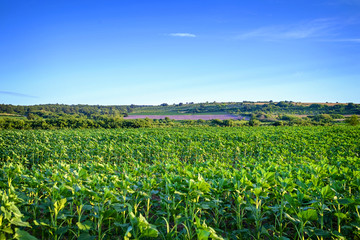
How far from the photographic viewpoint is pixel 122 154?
13.7m

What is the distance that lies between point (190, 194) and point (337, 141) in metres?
21.1

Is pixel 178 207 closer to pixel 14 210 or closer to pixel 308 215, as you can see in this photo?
pixel 308 215

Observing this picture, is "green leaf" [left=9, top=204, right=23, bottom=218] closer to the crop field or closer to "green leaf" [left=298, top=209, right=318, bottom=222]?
the crop field

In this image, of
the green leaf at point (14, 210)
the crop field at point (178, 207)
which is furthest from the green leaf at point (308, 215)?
the green leaf at point (14, 210)

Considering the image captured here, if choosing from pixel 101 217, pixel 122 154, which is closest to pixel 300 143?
pixel 122 154

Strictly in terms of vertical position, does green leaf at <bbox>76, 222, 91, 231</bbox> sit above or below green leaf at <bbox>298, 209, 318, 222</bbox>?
below

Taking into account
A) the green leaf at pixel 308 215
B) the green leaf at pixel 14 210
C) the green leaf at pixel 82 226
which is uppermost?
the green leaf at pixel 14 210

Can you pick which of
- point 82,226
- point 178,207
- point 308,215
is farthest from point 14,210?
point 308,215

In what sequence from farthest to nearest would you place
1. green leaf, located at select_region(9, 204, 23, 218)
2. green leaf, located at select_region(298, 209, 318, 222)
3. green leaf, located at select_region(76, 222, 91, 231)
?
green leaf, located at select_region(76, 222, 91, 231) → green leaf, located at select_region(298, 209, 318, 222) → green leaf, located at select_region(9, 204, 23, 218)

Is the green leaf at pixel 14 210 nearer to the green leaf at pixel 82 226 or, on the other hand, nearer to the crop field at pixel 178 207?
the crop field at pixel 178 207

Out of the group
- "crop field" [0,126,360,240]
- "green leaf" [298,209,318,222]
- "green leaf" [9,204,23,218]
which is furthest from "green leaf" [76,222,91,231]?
"green leaf" [298,209,318,222]

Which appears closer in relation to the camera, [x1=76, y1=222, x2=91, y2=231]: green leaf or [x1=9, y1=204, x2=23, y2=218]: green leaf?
[x1=9, y1=204, x2=23, y2=218]: green leaf

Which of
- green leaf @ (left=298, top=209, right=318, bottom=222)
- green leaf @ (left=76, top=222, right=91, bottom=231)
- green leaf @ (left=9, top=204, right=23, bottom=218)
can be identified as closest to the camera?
green leaf @ (left=9, top=204, right=23, bottom=218)

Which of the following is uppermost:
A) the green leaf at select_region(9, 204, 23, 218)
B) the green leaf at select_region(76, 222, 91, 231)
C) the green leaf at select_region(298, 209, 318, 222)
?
the green leaf at select_region(9, 204, 23, 218)
